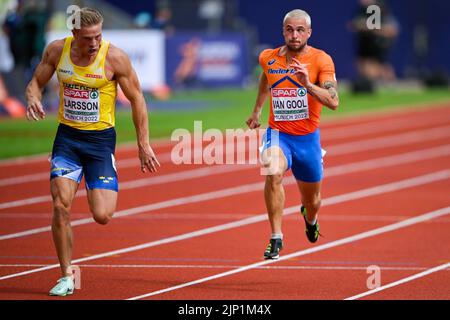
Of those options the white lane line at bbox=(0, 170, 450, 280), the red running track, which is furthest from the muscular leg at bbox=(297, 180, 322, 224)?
the white lane line at bbox=(0, 170, 450, 280)

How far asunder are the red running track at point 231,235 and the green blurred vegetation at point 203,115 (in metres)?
1.94

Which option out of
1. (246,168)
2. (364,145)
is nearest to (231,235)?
(246,168)

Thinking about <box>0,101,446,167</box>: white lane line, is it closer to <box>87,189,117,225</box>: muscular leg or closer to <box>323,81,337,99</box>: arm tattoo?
<box>323,81,337,99</box>: arm tattoo

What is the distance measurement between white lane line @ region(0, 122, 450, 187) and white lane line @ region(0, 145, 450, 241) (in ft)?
3.02

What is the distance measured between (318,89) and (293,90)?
51cm

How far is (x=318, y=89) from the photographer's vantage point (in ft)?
28.5

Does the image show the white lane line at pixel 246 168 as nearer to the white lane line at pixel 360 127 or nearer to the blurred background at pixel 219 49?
the white lane line at pixel 360 127

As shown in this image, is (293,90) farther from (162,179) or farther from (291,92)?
(162,179)

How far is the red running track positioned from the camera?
8.58 metres
